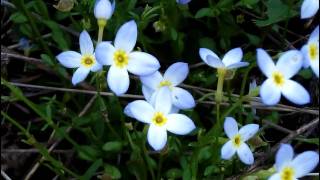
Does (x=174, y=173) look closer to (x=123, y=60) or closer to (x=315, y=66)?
(x=123, y=60)

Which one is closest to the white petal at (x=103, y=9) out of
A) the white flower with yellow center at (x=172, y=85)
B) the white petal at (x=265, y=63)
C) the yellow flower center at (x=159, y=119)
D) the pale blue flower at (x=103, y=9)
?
the pale blue flower at (x=103, y=9)

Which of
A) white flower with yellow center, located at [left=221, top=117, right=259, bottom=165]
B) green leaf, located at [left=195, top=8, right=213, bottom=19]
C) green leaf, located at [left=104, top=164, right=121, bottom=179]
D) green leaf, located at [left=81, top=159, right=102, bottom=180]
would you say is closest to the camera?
white flower with yellow center, located at [left=221, top=117, right=259, bottom=165]

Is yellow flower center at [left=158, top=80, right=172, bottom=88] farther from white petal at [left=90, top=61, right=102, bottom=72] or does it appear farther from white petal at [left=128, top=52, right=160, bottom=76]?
white petal at [left=90, top=61, right=102, bottom=72]

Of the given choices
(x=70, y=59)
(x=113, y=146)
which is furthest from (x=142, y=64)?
(x=113, y=146)

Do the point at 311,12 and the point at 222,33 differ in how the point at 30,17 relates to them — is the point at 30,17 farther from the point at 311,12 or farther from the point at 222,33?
the point at 311,12

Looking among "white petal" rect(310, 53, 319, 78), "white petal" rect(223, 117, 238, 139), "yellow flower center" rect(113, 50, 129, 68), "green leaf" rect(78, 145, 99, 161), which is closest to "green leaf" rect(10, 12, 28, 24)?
"green leaf" rect(78, 145, 99, 161)

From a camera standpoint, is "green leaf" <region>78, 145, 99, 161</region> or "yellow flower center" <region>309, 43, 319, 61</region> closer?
"yellow flower center" <region>309, 43, 319, 61</region>
